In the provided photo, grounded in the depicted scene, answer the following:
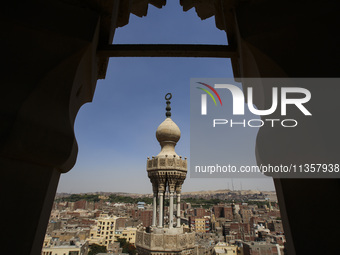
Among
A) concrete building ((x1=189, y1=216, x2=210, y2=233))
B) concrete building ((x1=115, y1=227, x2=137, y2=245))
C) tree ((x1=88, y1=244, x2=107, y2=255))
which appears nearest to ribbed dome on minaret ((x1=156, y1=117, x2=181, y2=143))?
tree ((x1=88, y1=244, x2=107, y2=255))

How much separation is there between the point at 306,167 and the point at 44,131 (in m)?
1.96

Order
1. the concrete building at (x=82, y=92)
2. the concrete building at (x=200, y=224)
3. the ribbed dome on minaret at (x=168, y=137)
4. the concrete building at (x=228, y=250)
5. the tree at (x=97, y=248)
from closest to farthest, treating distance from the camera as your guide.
Result: 1. the concrete building at (x=82, y=92)
2. the ribbed dome on minaret at (x=168, y=137)
3. the concrete building at (x=228, y=250)
4. the tree at (x=97, y=248)
5. the concrete building at (x=200, y=224)

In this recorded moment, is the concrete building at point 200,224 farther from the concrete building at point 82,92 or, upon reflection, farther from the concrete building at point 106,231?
the concrete building at point 82,92

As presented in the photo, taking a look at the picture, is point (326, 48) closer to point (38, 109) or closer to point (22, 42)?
point (38, 109)

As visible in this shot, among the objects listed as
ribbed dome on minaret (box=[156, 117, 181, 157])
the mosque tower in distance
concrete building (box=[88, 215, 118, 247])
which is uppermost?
ribbed dome on minaret (box=[156, 117, 181, 157])

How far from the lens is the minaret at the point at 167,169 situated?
9.81 meters

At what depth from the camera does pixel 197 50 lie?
7.60 feet

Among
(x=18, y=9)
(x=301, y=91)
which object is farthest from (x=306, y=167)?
(x=18, y=9)

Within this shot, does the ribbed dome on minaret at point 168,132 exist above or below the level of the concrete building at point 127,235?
above

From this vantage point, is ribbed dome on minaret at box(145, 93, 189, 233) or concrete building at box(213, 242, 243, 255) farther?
concrete building at box(213, 242, 243, 255)

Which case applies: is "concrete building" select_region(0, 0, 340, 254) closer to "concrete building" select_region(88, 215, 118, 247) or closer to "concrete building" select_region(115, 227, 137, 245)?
"concrete building" select_region(88, 215, 118, 247)

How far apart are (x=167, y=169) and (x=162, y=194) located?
4.57 ft

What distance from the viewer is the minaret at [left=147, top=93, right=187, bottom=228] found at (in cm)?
981

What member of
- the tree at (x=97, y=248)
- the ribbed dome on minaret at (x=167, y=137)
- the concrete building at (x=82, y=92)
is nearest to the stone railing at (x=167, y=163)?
the ribbed dome on minaret at (x=167, y=137)
